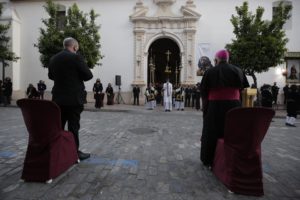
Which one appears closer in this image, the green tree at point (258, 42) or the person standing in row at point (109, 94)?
the green tree at point (258, 42)

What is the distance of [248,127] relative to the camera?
378cm

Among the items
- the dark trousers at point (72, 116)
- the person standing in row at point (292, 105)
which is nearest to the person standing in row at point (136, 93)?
the person standing in row at point (292, 105)

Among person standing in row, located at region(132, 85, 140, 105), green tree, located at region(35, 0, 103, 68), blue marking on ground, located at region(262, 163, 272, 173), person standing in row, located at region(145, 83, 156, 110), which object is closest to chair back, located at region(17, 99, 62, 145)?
→ blue marking on ground, located at region(262, 163, 272, 173)

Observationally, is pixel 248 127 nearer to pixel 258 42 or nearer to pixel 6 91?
pixel 258 42

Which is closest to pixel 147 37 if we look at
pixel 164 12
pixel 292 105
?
pixel 164 12

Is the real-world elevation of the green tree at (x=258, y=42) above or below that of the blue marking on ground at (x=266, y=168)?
above

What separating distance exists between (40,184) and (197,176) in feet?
7.49

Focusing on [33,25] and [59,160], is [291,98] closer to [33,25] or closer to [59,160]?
[59,160]

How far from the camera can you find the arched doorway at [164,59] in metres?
24.0

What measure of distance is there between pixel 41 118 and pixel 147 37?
64.6 ft

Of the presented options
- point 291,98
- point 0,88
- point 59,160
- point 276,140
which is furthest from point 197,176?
point 0,88

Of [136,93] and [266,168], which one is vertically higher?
[136,93]

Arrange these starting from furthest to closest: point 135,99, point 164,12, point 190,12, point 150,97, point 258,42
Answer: point 164,12 < point 135,99 < point 190,12 < point 150,97 < point 258,42

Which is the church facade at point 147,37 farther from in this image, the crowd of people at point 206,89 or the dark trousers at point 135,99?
the crowd of people at point 206,89
